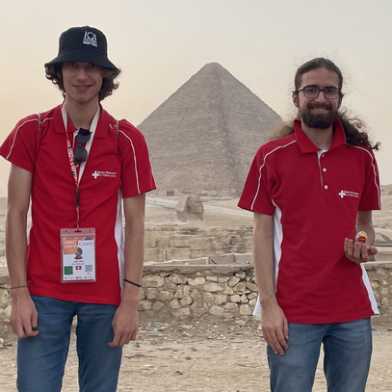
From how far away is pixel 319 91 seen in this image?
2479mm

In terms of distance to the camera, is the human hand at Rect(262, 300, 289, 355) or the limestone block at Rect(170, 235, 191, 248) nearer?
the human hand at Rect(262, 300, 289, 355)

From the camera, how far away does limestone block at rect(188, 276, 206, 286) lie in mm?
6770

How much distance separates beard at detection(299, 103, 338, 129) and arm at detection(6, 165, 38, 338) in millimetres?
979

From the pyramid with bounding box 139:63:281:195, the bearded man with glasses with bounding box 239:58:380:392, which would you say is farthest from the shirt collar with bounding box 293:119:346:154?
the pyramid with bounding box 139:63:281:195

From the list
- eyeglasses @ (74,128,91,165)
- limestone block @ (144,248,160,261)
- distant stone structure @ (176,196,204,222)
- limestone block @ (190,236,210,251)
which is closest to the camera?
eyeglasses @ (74,128,91,165)

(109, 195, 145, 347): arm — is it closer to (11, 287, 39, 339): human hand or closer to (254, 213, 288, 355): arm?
(11, 287, 39, 339): human hand

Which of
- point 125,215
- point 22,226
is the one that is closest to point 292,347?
point 125,215

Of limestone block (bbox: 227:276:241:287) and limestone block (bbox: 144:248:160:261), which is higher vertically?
limestone block (bbox: 227:276:241:287)

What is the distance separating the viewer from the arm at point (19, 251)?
2.25m

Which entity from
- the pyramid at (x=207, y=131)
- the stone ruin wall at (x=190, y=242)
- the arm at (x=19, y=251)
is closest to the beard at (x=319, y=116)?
the arm at (x=19, y=251)

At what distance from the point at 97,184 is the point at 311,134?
2.55ft

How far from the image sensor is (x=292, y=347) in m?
2.35

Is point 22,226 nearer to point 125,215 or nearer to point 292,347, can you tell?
point 125,215

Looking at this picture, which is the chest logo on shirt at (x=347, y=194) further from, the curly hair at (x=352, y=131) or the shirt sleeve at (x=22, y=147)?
the shirt sleeve at (x=22, y=147)
